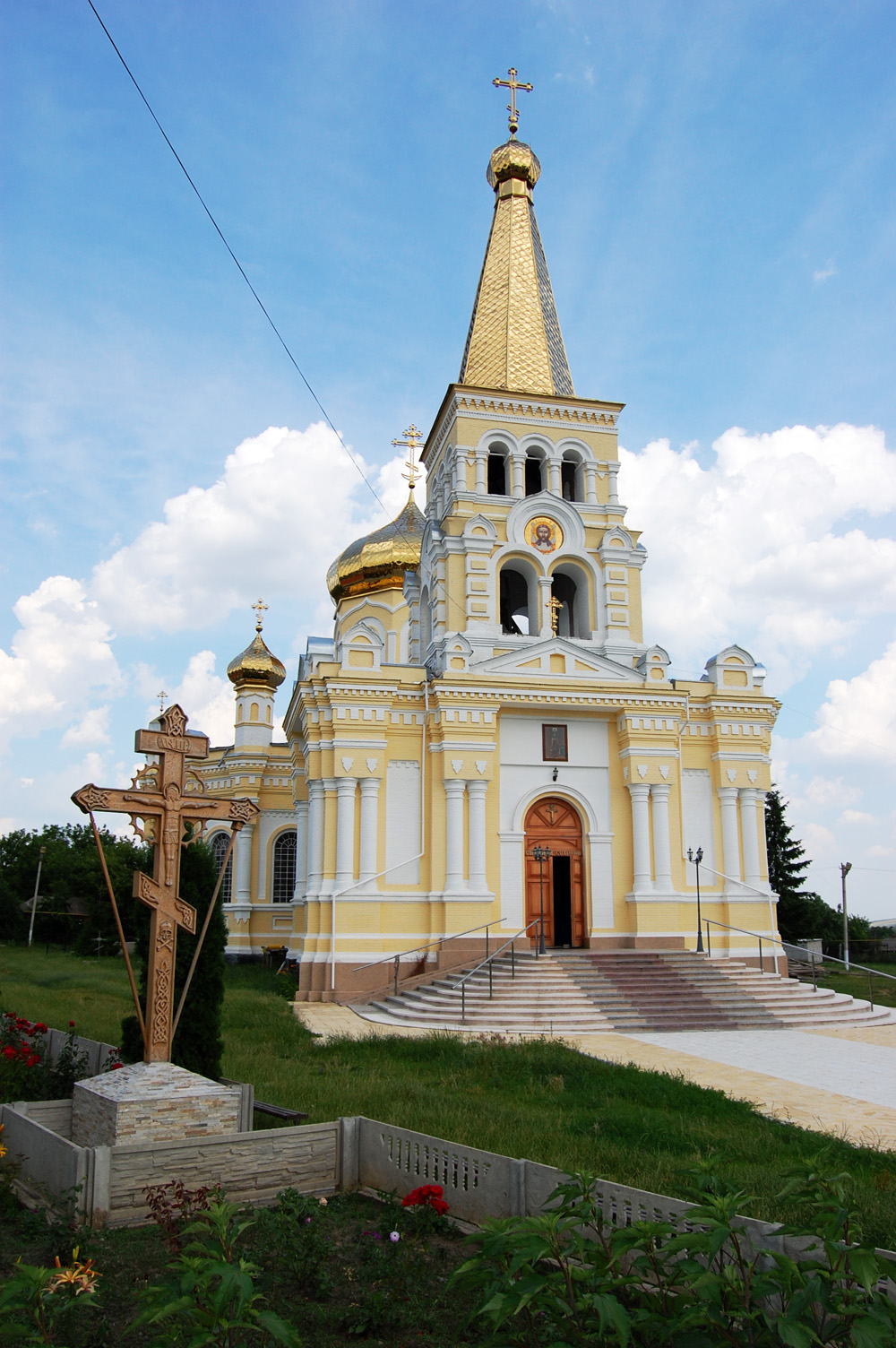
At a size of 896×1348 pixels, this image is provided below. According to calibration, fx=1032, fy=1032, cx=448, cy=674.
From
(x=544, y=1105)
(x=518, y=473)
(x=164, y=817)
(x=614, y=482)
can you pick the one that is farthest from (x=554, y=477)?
(x=164, y=817)

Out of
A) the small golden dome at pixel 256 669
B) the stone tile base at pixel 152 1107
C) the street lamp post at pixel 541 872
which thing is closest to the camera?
the stone tile base at pixel 152 1107

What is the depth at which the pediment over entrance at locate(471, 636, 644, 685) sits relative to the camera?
21.3 meters

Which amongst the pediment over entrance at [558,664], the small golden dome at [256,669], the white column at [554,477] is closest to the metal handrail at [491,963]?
the pediment over entrance at [558,664]

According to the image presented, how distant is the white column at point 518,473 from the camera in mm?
23281

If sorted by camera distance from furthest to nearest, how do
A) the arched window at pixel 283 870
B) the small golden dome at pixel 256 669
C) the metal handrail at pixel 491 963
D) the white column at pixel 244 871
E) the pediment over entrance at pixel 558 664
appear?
the small golden dome at pixel 256 669, the arched window at pixel 283 870, the white column at pixel 244 871, the pediment over entrance at pixel 558 664, the metal handrail at pixel 491 963

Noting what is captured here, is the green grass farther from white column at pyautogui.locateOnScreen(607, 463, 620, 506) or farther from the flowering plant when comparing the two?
white column at pyautogui.locateOnScreen(607, 463, 620, 506)

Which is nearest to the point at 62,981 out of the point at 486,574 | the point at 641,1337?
the point at 486,574

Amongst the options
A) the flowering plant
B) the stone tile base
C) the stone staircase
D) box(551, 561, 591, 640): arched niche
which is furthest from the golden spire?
the flowering plant

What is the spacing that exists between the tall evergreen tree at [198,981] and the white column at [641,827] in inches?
493

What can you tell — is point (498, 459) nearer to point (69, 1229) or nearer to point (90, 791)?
point (90, 791)

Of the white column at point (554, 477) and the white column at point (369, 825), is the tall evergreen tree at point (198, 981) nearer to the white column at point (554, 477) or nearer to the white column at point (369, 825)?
the white column at point (369, 825)

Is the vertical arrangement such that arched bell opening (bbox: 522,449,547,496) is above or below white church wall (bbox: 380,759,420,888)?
above

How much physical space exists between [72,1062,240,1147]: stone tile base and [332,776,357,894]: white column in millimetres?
12631

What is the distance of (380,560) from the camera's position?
107 ft
